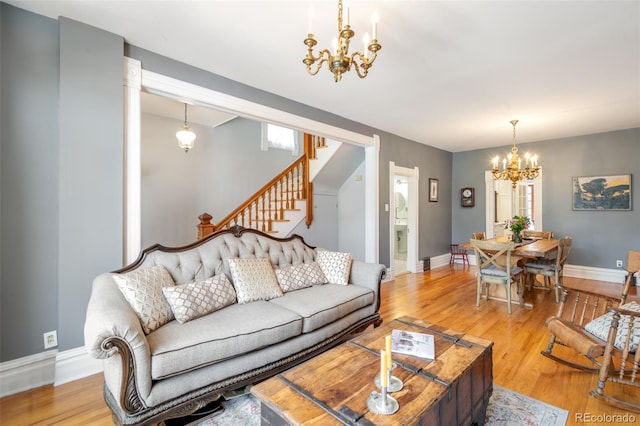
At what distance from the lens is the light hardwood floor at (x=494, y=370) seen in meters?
1.81

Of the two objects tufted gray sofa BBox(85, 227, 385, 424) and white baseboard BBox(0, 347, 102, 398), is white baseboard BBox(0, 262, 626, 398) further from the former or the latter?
tufted gray sofa BBox(85, 227, 385, 424)

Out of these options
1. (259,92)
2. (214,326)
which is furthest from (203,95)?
(214,326)

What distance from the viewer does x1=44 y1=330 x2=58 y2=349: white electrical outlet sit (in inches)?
86.0

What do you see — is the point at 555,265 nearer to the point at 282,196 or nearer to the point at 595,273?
the point at 595,273

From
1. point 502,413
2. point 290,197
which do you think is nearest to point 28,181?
point 502,413

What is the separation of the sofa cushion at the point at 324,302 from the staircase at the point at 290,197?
2.31m

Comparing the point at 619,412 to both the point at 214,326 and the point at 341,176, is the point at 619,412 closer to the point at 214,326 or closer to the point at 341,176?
the point at 214,326

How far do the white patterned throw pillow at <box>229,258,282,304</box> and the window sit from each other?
13.4 feet

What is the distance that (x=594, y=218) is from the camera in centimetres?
526

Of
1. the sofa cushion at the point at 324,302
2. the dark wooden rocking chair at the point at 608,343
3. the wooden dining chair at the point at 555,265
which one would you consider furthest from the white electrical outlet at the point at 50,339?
the wooden dining chair at the point at 555,265

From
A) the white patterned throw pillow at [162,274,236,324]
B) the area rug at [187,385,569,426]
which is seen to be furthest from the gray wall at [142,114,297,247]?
the area rug at [187,385,569,426]

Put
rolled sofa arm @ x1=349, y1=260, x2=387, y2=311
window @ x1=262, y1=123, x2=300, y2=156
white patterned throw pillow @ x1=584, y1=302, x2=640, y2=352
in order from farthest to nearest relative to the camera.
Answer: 1. window @ x1=262, y1=123, x2=300, y2=156
2. rolled sofa arm @ x1=349, y1=260, x2=387, y2=311
3. white patterned throw pillow @ x1=584, y1=302, x2=640, y2=352

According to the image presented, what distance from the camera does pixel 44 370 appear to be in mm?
2146

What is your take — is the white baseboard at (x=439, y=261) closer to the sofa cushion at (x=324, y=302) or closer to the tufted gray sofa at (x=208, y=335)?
the tufted gray sofa at (x=208, y=335)
